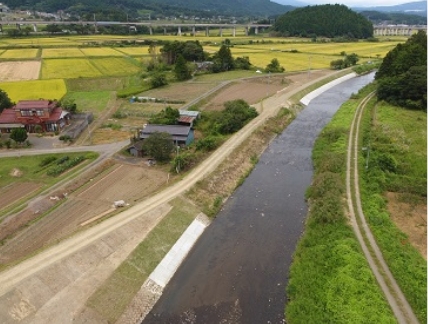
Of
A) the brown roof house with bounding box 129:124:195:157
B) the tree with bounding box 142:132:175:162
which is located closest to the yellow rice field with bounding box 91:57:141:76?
the brown roof house with bounding box 129:124:195:157

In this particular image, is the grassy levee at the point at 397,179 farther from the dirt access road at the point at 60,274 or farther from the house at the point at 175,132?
the house at the point at 175,132

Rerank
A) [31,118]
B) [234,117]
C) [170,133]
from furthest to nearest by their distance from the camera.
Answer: [234,117]
[31,118]
[170,133]

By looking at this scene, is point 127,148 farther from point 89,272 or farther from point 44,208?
A: point 89,272

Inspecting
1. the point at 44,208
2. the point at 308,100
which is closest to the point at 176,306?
the point at 44,208

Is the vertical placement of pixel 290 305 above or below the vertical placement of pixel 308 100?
below

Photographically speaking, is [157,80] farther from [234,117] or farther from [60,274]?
[60,274]

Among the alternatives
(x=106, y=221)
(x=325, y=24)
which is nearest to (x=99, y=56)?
(x=106, y=221)

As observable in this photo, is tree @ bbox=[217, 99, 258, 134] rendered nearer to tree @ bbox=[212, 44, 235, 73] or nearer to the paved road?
the paved road
